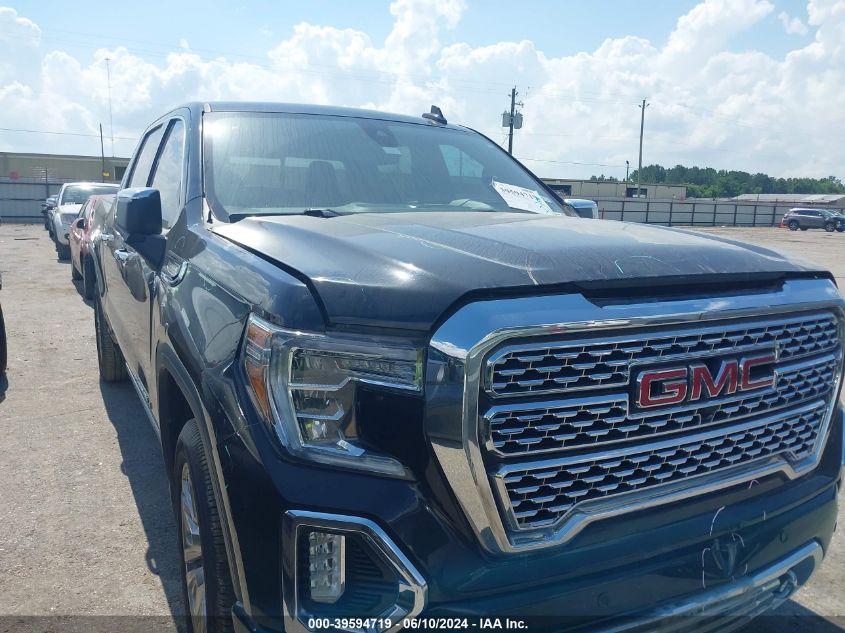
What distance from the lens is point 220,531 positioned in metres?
1.96

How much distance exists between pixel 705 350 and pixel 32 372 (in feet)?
19.8

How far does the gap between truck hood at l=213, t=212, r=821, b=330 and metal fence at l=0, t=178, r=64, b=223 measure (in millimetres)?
35460

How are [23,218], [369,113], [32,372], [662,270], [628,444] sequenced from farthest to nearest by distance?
[23,218], [32,372], [369,113], [662,270], [628,444]

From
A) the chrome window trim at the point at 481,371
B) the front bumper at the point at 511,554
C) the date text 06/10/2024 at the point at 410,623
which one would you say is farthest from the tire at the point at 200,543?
the chrome window trim at the point at 481,371

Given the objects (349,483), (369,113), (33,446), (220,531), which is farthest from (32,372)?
(349,483)

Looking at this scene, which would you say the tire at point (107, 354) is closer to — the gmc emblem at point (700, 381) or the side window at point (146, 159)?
the side window at point (146, 159)

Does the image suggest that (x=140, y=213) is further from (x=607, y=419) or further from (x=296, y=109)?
(x=607, y=419)

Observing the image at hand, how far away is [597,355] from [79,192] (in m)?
16.9

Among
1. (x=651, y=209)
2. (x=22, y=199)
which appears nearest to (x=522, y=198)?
(x=22, y=199)

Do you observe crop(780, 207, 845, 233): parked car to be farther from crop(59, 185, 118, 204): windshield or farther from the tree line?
the tree line

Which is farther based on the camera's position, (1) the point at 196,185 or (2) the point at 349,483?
(1) the point at 196,185

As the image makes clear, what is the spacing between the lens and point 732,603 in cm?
204

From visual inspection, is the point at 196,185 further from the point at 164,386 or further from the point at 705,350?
the point at 705,350

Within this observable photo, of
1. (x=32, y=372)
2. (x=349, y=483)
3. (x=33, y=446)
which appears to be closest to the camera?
(x=349, y=483)
